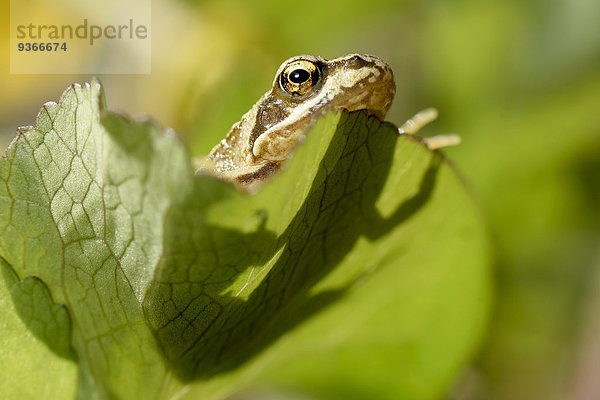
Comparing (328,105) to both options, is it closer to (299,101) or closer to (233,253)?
(299,101)

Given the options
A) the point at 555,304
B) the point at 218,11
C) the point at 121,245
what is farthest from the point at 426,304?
the point at 218,11

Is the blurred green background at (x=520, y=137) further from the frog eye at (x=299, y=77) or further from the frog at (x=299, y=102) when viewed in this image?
the frog eye at (x=299, y=77)

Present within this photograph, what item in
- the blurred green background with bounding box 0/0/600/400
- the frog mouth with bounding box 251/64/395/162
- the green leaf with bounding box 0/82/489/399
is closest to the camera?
the green leaf with bounding box 0/82/489/399

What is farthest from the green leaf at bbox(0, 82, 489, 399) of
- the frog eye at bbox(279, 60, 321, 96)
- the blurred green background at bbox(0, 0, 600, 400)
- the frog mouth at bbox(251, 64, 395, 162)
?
the blurred green background at bbox(0, 0, 600, 400)

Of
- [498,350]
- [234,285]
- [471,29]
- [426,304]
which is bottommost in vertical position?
[498,350]

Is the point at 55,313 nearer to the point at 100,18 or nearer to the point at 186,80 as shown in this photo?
the point at 186,80

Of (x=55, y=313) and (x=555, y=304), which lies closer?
(x=55, y=313)

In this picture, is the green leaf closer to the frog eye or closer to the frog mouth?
the frog mouth
